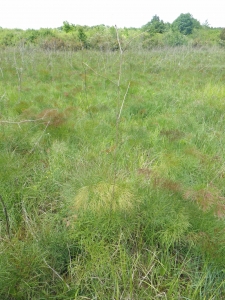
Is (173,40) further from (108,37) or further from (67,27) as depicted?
(108,37)

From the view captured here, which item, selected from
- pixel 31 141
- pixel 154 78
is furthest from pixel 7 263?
pixel 154 78

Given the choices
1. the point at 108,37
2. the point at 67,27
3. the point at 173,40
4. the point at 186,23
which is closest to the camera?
the point at 108,37

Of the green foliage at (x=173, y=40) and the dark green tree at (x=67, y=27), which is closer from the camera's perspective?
the green foliage at (x=173, y=40)

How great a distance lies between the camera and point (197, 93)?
3.95 metres

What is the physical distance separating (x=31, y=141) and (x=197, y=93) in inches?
120

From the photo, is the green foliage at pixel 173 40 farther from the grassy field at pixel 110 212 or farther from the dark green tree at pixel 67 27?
the grassy field at pixel 110 212

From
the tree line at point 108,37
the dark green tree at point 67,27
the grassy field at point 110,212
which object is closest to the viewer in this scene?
the grassy field at point 110,212

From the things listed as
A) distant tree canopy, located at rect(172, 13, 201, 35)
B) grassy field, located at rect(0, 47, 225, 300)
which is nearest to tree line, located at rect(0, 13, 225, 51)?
distant tree canopy, located at rect(172, 13, 201, 35)

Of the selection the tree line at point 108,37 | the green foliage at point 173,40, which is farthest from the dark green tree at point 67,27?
the green foliage at point 173,40

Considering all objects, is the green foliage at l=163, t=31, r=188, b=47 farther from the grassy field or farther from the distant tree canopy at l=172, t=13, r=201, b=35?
the distant tree canopy at l=172, t=13, r=201, b=35

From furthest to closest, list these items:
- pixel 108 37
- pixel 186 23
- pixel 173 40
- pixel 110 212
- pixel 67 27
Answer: pixel 186 23
pixel 67 27
pixel 173 40
pixel 108 37
pixel 110 212

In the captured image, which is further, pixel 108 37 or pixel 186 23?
pixel 186 23

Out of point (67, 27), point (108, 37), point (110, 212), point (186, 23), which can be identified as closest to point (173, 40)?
point (67, 27)

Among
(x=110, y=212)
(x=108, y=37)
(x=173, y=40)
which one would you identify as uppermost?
(x=173, y=40)
